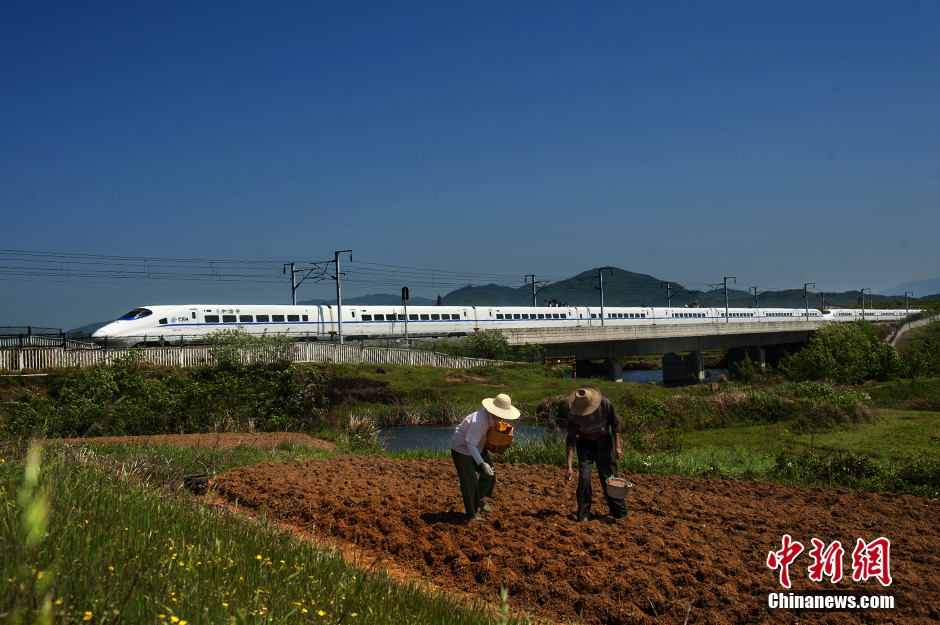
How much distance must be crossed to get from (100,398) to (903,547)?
22.0 meters

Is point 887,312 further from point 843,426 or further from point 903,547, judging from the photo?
point 903,547

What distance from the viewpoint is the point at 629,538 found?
709 cm

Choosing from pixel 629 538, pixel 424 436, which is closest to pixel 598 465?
pixel 629 538

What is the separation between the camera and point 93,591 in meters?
2.86

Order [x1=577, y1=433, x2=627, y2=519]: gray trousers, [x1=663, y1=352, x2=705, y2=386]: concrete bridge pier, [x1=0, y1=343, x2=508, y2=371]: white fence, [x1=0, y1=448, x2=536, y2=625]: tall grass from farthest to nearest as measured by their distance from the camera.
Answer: [x1=663, y1=352, x2=705, y2=386]: concrete bridge pier < [x1=0, y1=343, x2=508, y2=371]: white fence < [x1=577, y1=433, x2=627, y2=519]: gray trousers < [x1=0, y1=448, x2=536, y2=625]: tall grass

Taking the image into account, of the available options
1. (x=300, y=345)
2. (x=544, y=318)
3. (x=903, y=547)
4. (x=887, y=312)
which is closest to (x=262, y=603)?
(x=903, y=547)

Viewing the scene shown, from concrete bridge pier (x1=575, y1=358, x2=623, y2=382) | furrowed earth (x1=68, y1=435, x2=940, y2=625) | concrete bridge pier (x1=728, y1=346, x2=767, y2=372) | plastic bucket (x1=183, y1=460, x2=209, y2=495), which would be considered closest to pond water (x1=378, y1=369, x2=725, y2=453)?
furrowed earth (x1=68, y1=435, x2=940, y2=625)

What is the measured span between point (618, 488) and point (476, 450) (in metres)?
1.76

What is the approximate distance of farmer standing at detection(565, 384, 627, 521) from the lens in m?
7.90

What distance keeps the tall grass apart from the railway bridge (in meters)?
43.4

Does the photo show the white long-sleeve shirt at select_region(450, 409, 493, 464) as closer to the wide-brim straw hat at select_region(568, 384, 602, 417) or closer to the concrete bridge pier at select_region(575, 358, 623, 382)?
the wide-brim straw hat at select_region(568, 384, 602, 417)

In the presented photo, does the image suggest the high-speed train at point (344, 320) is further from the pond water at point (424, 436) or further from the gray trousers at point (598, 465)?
the gray trousers at point (598, 465)

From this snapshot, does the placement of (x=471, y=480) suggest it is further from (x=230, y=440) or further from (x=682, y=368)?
(x=682, y=368)

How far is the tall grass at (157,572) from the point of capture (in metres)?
2.61
